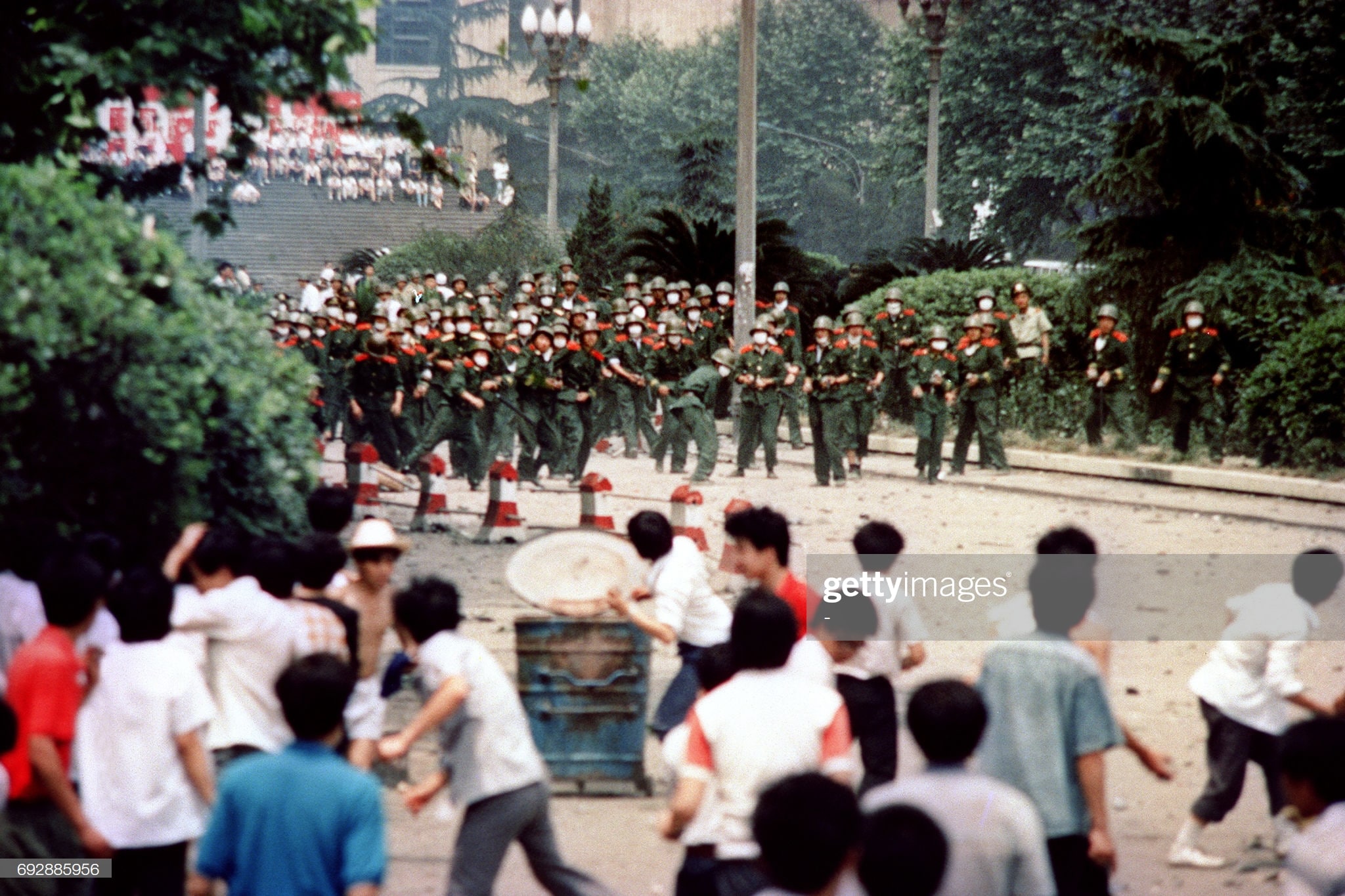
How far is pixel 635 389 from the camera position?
843 inches

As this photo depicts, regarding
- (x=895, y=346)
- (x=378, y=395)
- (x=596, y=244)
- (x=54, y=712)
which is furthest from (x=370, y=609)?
(x=596, y=244)

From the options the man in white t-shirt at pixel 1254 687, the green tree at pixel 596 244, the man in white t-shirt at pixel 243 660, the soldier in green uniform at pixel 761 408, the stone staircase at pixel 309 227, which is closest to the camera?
the man in white t-shirt at pixel 243 660

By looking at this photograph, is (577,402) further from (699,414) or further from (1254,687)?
(1254,687)

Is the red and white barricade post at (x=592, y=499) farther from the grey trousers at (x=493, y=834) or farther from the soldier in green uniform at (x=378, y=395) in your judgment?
the grey trousers at (x=493, y=834)

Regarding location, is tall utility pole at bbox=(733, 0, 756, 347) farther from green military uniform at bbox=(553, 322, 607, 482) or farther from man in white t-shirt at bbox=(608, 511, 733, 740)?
man in white t-shirt at bbox=(608, 511, 733, 740)

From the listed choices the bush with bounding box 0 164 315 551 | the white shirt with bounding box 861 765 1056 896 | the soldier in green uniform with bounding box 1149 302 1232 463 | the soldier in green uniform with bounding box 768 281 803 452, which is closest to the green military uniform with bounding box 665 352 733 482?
the soldier in green uniform with bounding box 768 281 803 452

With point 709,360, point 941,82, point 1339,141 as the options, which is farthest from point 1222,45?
point 941,82

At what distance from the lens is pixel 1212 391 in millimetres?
19312

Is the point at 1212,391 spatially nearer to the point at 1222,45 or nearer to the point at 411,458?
the point at 1222,45

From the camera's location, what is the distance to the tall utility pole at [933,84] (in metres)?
26.6

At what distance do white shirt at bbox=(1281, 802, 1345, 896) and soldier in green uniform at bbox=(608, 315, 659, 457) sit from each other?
17.5 metres

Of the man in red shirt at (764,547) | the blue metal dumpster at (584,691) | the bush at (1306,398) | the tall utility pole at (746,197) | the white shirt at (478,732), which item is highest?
the tall utility pole at (746,197)

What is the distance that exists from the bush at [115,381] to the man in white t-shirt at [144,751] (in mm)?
1684

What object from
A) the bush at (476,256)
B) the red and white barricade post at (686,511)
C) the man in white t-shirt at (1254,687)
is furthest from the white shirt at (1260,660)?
the bush at (476,256)
